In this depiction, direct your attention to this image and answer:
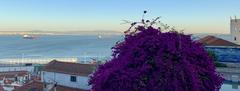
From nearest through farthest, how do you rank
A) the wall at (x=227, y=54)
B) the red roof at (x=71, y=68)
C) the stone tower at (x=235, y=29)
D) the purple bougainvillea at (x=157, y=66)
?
the purple bougainvillea at (x=157, y=66), the wall at (x=227, y=54), the red roof at (x=71, y=68), the stone tower at (x=235, y=29)

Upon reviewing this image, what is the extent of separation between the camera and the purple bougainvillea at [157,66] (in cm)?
924

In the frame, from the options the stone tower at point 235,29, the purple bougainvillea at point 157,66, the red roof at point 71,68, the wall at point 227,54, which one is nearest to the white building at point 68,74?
the red roof at point 71,68

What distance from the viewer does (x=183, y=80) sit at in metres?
9.34

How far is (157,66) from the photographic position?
367 inches

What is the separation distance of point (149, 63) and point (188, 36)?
4.50 ft

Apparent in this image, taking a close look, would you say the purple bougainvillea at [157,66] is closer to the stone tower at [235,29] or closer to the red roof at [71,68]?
the red roof at [71,68]

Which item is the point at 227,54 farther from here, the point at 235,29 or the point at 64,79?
the point at 235,29

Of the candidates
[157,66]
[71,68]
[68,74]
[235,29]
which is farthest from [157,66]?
[235,29]

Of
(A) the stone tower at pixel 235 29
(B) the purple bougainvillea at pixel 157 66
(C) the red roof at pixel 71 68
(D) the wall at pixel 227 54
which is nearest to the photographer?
(B) the purple bougainvillea at pixel 157 66

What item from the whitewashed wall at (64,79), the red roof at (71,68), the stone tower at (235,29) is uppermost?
the stone tower at (235,29)

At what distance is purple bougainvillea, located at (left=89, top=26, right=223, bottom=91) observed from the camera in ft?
30.3

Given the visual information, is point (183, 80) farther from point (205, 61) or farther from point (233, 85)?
point (233, 85)

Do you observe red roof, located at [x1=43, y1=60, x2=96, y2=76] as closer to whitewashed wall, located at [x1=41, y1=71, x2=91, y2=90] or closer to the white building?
the white building

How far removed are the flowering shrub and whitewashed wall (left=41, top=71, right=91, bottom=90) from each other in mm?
19399
